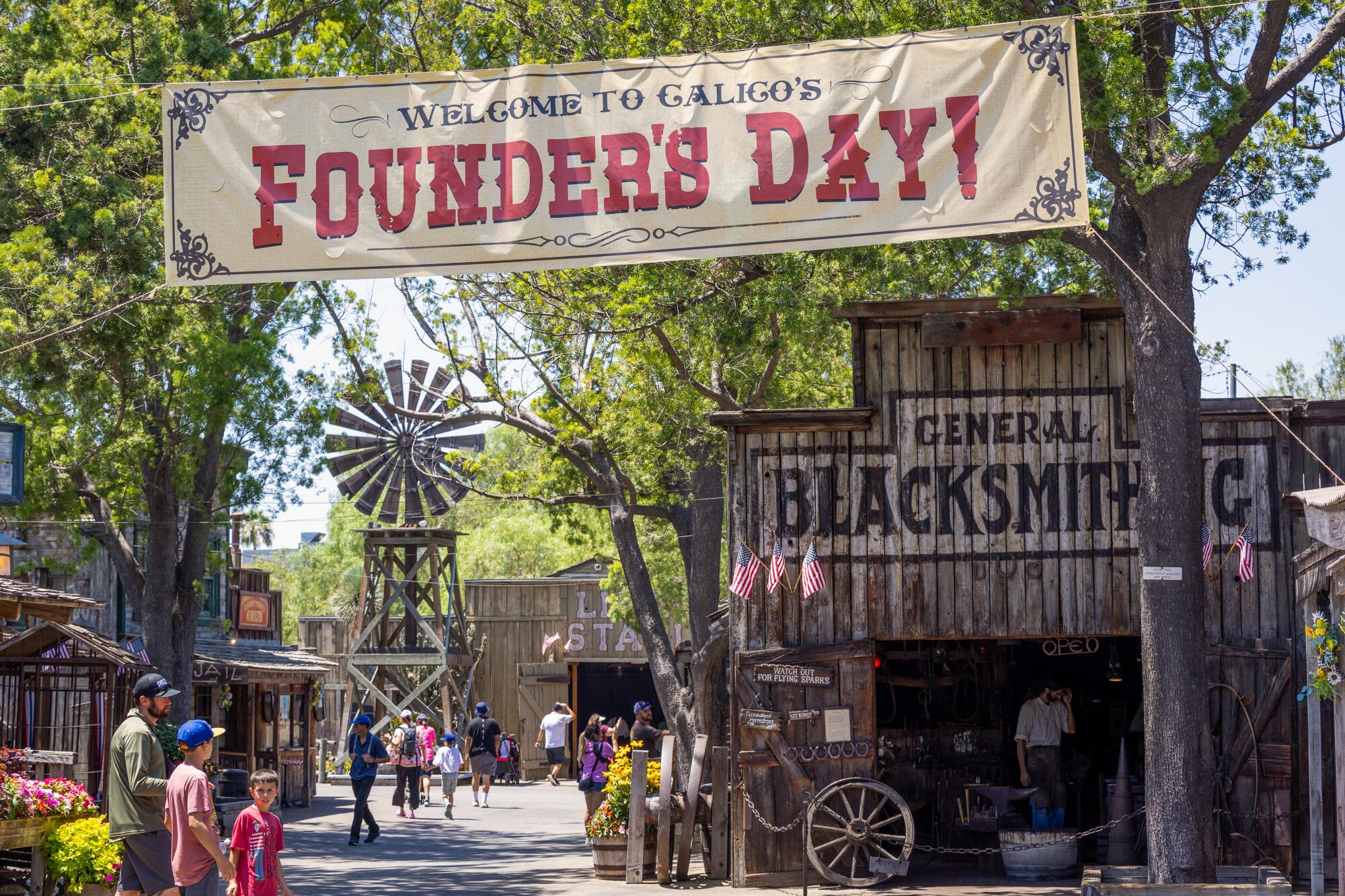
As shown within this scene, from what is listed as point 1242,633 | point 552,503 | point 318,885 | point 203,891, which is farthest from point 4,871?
point 1242,633

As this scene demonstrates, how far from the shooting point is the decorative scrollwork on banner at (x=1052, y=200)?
9805 millimetres

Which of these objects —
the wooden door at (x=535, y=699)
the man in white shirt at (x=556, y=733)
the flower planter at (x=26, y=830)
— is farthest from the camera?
the wooden door at (x=535, y=699)

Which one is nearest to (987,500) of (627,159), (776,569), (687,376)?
(776,569)

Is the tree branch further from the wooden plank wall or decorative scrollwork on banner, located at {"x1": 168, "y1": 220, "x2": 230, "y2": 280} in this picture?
decorative scrollwork on banner, located at {"x1": 168, "y1": 220, "x2": 230, "y2": 280}

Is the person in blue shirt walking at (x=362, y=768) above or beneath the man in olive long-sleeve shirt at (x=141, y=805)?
beneath

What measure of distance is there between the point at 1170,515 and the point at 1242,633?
3275mm

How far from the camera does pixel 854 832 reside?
15484mm

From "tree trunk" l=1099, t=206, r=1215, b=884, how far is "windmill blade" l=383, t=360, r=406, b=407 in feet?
53.3

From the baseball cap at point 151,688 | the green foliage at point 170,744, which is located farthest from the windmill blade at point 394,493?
the baseball cap at point 151,688

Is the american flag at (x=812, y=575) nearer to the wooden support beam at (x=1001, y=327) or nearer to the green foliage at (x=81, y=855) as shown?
the wooden support beam at (x=1001, y=327)

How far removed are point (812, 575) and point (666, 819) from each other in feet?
10.6

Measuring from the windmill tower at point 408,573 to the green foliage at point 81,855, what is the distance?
19848 mm

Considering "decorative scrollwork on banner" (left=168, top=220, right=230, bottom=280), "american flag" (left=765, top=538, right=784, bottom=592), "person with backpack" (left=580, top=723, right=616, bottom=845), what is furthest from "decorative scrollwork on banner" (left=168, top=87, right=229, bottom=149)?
"person with backpack" (left=580, top=723, right=616, bottom=845)

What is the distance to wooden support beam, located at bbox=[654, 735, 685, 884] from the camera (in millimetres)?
16438
